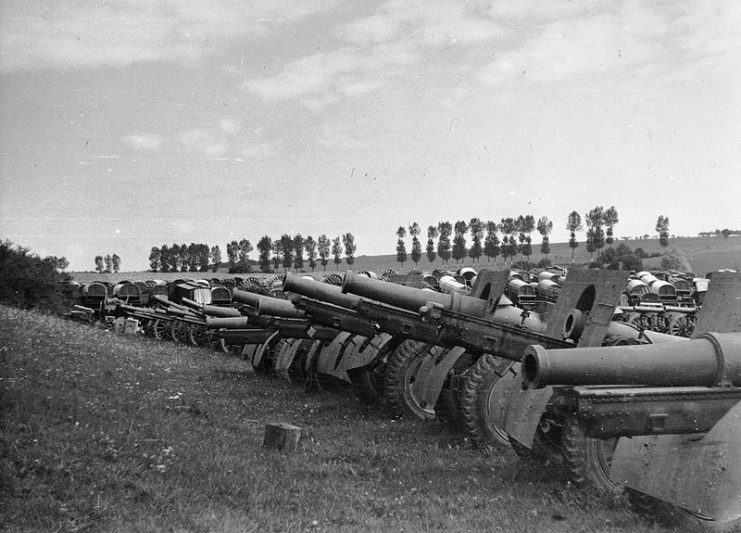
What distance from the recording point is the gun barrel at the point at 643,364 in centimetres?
507

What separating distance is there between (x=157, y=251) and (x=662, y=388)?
3413 inches

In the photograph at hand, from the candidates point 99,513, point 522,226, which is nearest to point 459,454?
point 99,513

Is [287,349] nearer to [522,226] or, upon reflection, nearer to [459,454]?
[459,454]

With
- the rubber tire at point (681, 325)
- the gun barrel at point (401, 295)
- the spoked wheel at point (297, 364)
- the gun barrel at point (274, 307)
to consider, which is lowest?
the rubber tire at point (681, 325)

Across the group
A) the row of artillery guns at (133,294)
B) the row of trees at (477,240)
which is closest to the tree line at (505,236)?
the row of trees at (477,240)

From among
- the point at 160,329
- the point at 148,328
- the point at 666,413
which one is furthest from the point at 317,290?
the point at 148,328

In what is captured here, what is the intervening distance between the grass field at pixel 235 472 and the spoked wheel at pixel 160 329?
1401 cm

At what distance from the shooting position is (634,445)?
17.9 ft

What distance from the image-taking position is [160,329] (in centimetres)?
2520

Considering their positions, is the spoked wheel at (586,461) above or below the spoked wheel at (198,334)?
above

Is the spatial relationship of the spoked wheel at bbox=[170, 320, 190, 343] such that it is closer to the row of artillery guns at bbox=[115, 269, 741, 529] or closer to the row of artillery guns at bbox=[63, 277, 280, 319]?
the row of artillery guns at bbox=[63, 277, 280, 319]

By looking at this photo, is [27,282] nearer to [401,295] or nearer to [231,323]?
[231,323]

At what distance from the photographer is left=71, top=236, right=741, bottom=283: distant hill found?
61.7m

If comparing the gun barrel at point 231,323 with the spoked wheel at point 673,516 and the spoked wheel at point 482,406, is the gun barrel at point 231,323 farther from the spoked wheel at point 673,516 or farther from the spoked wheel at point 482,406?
the spoked wheel at point 673,516
